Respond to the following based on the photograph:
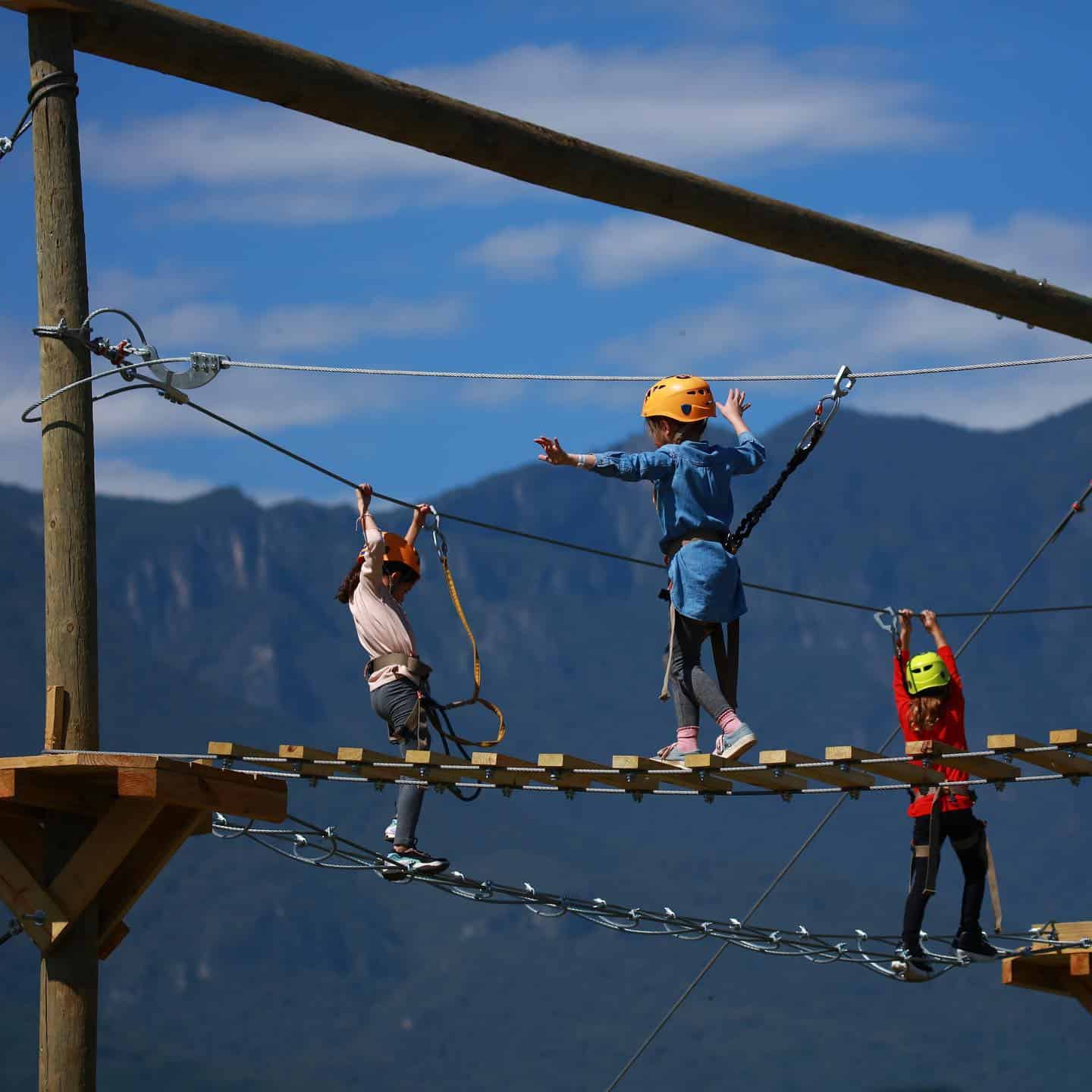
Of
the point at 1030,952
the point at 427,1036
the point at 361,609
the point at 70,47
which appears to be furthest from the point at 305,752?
the point at 427,1036

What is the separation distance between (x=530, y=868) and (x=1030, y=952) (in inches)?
5311

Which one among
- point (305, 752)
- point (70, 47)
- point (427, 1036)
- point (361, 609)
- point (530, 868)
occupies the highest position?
point (530, 868)

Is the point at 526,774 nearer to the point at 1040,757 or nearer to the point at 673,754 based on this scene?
the point at 673,754

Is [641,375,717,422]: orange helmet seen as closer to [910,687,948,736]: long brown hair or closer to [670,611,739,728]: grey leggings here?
[670,611,739,728]: grey leggings

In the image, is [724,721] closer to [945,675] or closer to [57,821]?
[945,675]

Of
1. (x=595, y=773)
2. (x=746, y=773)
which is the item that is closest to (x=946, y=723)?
(x=746, y=773)

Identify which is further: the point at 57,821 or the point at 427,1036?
the point at 427,1036

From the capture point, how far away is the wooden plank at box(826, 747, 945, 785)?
9125 millimetres

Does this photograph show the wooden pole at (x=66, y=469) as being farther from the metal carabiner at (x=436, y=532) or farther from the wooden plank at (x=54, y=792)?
the metal carabiner at (x=436, y=532)

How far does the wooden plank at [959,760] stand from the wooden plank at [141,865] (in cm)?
304

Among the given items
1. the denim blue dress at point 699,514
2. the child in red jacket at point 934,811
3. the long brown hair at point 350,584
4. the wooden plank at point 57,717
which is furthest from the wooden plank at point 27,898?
the child in red jacket at point 934,811

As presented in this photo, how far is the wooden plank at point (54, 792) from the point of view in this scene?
27.7ft

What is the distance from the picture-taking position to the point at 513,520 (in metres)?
186

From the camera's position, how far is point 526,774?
977cm
